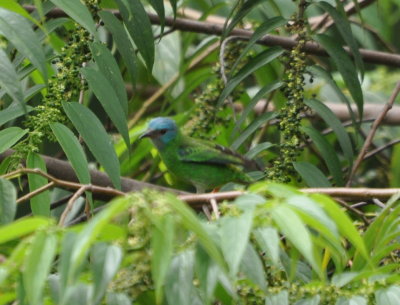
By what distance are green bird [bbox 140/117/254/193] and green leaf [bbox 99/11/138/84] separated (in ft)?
2.42

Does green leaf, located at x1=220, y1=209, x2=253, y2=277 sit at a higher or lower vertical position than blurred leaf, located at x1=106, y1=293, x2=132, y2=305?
higher

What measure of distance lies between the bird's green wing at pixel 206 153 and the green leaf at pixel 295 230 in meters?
1.57

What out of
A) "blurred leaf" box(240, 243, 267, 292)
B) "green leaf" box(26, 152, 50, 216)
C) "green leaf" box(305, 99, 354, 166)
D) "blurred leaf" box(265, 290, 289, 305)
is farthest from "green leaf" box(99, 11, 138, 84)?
"blurred leaf" box(240, 243, 267, 292)

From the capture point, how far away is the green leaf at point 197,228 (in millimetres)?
1721

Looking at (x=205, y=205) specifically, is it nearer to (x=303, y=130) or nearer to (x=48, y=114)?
(x=48, y=114)

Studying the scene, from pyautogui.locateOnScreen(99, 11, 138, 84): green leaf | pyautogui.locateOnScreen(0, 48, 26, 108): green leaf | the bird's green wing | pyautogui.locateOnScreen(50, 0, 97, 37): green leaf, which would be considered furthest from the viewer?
the bird's green wing

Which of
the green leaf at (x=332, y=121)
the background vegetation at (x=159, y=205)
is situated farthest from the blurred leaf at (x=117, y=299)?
the green leaf at (x=332, y=121)

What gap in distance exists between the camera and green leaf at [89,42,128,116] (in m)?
2.73

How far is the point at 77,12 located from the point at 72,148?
1.14 ft

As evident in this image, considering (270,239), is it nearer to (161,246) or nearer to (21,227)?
(161,246)

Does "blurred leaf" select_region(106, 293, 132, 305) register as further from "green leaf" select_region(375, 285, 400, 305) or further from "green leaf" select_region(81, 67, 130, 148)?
"green leaf" select_region(81, 67, 130, 148)

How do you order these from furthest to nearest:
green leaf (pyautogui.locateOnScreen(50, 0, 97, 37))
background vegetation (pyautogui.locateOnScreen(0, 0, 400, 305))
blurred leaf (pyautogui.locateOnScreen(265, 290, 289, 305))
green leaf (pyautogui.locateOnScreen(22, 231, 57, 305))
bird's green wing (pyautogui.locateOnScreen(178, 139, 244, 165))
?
bird's green wing (pyautogui.locateOnScreen(178, 139, 244, 165)), green leaf (pyautogui.locateOnScreen(50, 0, 97, 37)), blurred leaf (pyautogui.locateOnScreen(265, 290, 289, 305)), background vegetation (pyautogui.locateOnScreen(0, 0, 400, 305)), green leaf (pyautogui.locateOnScreen(22, 231, 57, 305))

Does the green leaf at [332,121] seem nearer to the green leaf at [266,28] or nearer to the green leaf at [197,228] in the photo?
the green leaf at [266,28]

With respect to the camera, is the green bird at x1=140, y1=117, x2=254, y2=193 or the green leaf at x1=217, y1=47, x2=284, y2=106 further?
the green bird at x1=140, y1=117, x2=254, y2=193
